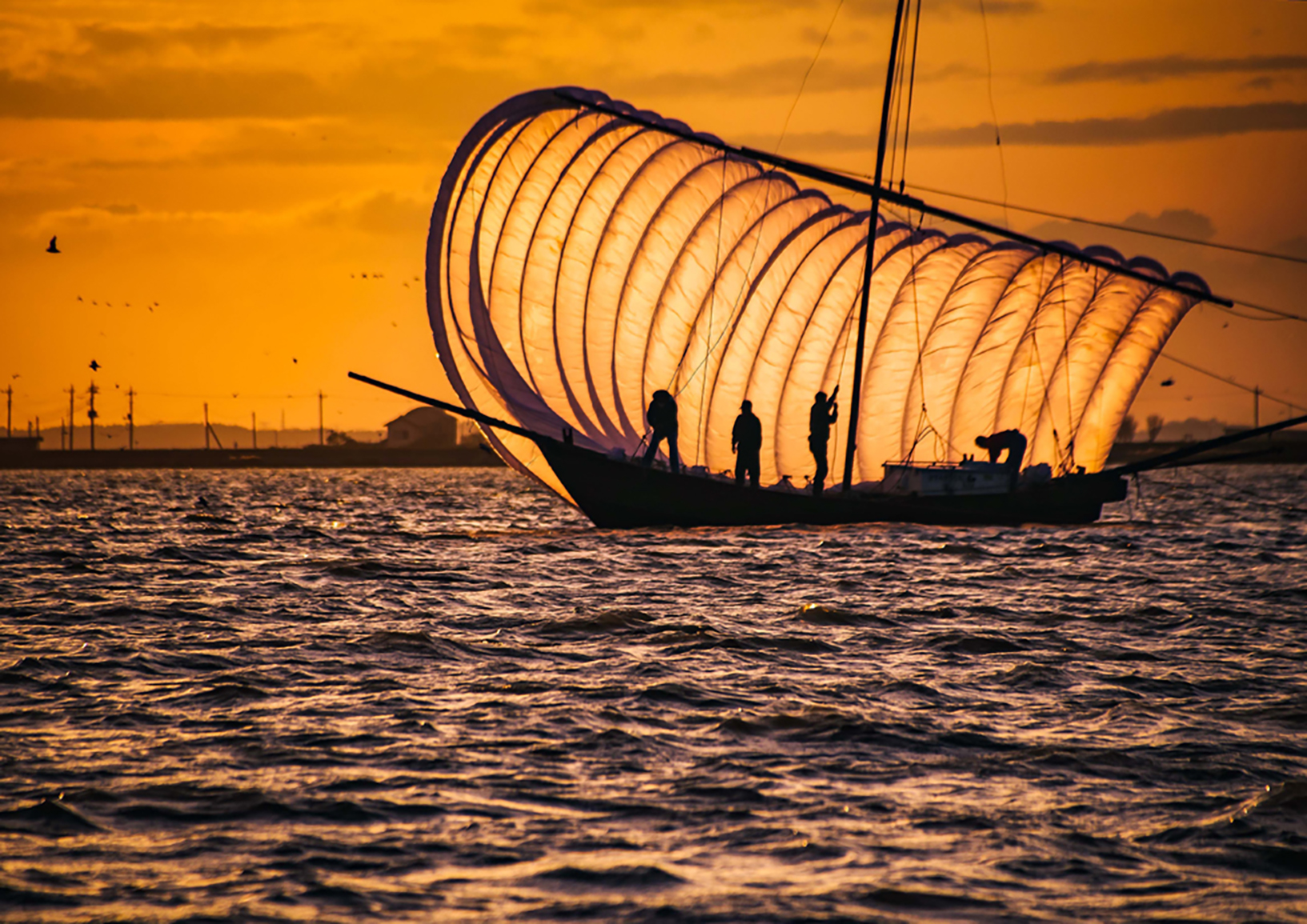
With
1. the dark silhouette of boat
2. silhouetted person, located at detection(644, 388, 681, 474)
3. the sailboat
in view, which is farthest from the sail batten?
silhouetted person, located at detection(644, 388, 681, 474)

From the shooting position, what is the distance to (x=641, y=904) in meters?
7.25

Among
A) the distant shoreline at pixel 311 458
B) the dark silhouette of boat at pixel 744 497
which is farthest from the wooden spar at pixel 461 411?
the distant shoreline at pixel 311 458

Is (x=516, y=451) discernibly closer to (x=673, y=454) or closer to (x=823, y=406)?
(x=673, y=454)

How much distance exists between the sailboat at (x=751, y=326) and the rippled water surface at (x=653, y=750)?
12.0m

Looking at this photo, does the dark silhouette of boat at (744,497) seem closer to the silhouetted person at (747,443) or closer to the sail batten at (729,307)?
the silhouetted person at (747,443)

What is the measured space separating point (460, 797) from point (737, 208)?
30.8 m

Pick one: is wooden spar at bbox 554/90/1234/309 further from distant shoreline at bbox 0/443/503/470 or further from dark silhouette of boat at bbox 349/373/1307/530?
distant shoreline at bbox 0/443/503/470

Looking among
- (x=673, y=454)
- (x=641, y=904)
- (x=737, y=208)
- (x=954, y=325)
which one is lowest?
(x=641, y=904)

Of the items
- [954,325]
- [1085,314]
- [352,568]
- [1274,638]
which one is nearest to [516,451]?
[352,568]

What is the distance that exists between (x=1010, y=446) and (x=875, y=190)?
329 inches

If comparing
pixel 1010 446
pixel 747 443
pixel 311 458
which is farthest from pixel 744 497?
pixel 311 458

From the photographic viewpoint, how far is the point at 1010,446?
40.0 meters

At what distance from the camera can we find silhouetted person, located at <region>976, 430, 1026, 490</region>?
39312 mm

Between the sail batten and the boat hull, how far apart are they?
1.62 m
